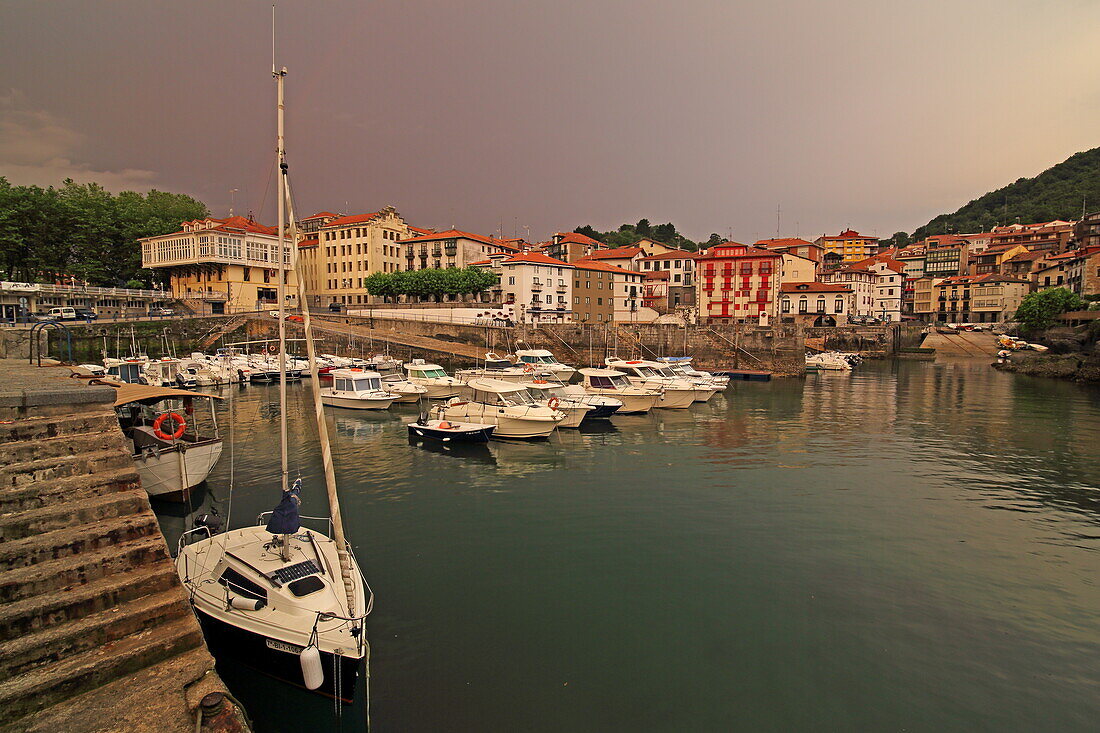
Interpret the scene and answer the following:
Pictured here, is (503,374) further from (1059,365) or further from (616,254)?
(616,254)

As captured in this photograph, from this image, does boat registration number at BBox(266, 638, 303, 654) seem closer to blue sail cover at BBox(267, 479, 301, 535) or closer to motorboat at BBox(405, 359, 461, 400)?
blue sail cover at BBox(267, 479, 301, 535)

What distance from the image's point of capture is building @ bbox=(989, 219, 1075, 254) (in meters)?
122

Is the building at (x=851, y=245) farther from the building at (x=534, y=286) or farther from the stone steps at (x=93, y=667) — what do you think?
the stone steps at (x=93, y=667)

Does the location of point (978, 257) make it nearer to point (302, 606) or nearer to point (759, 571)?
point (759, 571)

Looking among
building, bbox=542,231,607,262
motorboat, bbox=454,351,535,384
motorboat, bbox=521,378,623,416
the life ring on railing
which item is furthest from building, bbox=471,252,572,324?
the life ring on railing

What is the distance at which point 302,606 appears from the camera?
30.7 ft

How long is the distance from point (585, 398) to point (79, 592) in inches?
1184

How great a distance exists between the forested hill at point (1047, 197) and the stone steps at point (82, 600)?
20061 centimetres

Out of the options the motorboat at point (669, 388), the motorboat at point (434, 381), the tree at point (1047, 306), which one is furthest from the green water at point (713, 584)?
the tree at point (1047, 306)

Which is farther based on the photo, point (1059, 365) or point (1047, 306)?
point (1047, 306)

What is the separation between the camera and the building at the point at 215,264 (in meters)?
76.2

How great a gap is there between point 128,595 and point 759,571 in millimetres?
13679

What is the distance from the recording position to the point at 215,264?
7775 centimetres

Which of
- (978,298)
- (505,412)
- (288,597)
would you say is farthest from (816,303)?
(288,597)
